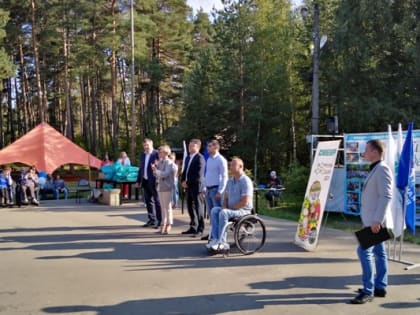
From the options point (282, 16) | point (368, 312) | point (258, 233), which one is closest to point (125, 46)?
point (282, 16)

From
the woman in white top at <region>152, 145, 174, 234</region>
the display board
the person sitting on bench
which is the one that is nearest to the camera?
the woman in white top at <region>152, 145, 174, 234</region>

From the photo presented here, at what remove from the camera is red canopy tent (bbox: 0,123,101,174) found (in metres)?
19.4

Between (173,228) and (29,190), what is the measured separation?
7.30 meters

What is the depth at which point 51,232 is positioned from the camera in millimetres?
9453

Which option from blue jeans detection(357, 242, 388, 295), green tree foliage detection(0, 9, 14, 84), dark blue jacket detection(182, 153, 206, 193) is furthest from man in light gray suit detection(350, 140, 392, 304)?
green tree foliage detection(0, 9, 14, 84)

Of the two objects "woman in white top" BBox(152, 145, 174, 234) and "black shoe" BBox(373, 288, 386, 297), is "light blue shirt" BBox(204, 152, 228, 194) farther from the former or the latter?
"black shoe" BBox(373, 288, 386, 297)

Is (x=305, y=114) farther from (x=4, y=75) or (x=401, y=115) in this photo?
(x=4, y=75)

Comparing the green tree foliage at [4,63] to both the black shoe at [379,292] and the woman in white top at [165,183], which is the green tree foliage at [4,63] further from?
the black shoe at [379,292]

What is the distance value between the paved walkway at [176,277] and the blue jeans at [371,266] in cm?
17

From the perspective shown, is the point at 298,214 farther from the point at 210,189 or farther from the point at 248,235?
the point at 248,235

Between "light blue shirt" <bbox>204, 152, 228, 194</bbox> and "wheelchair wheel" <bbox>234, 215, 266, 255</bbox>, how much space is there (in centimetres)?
93

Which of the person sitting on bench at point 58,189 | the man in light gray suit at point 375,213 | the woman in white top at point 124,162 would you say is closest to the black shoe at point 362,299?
the man in light gray suit at point 375,213

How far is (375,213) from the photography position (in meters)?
4.84

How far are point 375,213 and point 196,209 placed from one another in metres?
4.35
